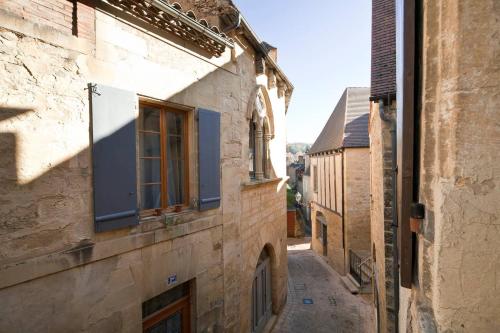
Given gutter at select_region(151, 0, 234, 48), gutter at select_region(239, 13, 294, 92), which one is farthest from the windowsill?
gutter at select_region(239, 13, 294, 92)

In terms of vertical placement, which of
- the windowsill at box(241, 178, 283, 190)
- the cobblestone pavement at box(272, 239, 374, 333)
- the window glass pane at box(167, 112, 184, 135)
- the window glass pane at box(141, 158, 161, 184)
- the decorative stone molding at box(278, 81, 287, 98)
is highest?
the decorative stone molding at box(278, 81, 287, 98)

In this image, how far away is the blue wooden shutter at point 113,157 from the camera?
9.66ft

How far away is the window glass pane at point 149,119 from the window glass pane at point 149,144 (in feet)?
0.29

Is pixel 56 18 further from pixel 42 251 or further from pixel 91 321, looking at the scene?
pixel 91 321

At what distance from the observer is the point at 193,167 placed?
164 inches

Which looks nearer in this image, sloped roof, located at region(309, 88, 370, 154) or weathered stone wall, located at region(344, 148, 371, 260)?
weathered stone wall, located at region(344, 148, 371, 260)

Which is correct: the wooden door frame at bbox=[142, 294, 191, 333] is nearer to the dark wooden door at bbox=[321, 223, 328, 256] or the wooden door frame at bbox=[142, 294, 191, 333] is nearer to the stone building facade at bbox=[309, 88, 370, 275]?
the stone building facade at bbox=[309, 88, 370, 275]

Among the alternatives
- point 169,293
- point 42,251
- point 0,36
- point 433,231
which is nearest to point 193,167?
point 169,293

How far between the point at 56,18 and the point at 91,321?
2963mm

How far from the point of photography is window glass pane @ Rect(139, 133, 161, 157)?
12.0 ft

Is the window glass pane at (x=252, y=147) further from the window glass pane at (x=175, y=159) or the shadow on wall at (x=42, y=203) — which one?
the shadow on wall at (x=42, y=203)

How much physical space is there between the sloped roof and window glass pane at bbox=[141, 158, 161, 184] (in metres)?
10.1

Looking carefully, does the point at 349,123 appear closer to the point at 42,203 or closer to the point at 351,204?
the point at 351,204

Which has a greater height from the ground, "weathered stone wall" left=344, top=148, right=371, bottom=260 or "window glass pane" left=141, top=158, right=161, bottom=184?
"window glass pane" left=141, top=158, right=161, bottom=184
